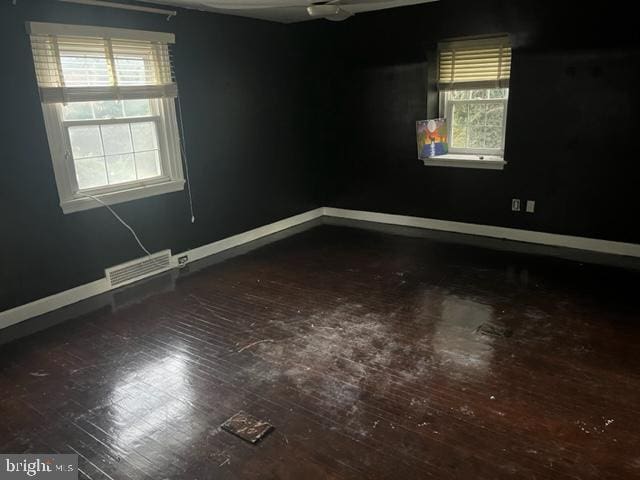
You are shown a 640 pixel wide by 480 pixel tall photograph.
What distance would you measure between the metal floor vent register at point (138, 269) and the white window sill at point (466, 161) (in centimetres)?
290

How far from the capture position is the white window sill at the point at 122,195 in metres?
3.61

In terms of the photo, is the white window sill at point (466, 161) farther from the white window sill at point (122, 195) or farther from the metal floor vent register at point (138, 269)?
the metal floor vent register at point (138, 269)

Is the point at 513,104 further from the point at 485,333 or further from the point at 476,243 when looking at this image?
the point at 485,333

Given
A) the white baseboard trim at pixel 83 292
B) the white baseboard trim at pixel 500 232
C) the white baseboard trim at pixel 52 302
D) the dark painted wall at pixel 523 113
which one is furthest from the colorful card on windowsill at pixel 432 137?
the white baseboard trim at pixel 52 302

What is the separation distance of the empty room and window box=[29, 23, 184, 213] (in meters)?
0.02

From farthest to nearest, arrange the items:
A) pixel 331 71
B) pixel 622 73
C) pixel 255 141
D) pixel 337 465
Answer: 1. pixel 331 71
2. pixel 255 141
3. pixel 622 73
4. pixel 337 465

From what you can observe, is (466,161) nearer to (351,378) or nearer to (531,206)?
(531,206)

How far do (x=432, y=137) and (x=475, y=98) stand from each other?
57 centimetres

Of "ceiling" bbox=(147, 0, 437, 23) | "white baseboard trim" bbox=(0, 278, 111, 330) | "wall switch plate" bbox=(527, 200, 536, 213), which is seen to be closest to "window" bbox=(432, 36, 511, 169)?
"wall switch plate" bbox=(527, 200, 536, 213)

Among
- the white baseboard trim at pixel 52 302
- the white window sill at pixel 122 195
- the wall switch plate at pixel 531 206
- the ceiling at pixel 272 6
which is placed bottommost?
the white baseboard trim at pixel 52 302

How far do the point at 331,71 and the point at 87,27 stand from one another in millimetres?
2904

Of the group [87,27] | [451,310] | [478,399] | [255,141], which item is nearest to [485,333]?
[451,310]

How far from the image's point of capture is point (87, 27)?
347 centimetres

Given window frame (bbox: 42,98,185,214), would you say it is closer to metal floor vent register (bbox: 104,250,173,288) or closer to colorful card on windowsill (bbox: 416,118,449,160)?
metal floor vent register (bbox: 104,250,173,288)
